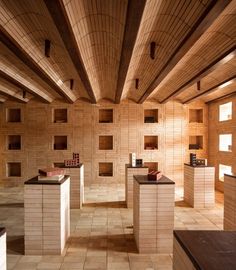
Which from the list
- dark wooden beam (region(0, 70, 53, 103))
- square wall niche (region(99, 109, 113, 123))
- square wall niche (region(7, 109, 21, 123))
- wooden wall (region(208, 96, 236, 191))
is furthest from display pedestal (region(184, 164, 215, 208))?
square wall niche (region(7, 109, 21, 123))

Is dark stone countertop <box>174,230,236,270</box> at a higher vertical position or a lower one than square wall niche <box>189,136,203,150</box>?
lower

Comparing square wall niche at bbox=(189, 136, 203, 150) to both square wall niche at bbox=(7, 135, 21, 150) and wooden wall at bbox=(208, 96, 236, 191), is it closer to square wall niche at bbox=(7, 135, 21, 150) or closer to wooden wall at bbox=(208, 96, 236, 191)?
wooden wall at bbox=(208, 96, 236, 191)

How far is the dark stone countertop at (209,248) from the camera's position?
69.5 inches

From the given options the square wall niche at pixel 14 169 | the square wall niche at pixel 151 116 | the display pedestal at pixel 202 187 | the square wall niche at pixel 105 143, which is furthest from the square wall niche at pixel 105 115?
the display pedestal at pixel 202 187

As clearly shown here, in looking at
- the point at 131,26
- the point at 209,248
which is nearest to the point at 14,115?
the point at 131,26

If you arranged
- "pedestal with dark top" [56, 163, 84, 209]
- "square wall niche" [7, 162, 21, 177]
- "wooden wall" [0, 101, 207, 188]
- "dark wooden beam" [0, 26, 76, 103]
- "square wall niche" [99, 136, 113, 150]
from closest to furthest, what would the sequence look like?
"dark wooden beam" [0, 26, 76, 103] < "pedestal with dark top" [56, 163, 84, 209] < "wooden wall" [0, 101, 207, 188] < "square wall niche" [7, 162, 21, 177] < "square wall niche" [99, 136, 113, 150]

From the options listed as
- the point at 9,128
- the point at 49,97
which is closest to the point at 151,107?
the point at 49,97

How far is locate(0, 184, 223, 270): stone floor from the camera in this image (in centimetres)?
396

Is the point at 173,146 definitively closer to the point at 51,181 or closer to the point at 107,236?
the point at 107,236

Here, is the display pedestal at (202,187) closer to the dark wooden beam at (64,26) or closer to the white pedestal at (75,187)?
the white pedestal at (75,187)

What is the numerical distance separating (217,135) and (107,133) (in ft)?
14.2

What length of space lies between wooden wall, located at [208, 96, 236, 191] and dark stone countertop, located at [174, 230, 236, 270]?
22.3ft

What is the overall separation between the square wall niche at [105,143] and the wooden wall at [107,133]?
22.2 inches

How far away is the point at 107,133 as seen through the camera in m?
10.9
